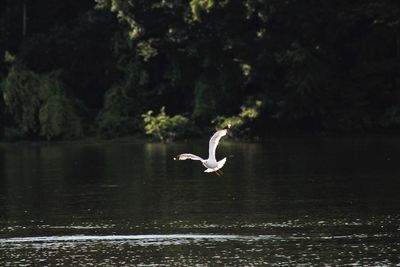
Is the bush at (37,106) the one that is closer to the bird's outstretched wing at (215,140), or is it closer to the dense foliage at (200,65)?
the dense foliage at (200,65)

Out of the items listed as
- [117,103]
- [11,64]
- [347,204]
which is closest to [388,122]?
[117,103]

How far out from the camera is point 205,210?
Answer: 31578mm

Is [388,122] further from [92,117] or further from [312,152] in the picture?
[92,117]

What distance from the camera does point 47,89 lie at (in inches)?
2566

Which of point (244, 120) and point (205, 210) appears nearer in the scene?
point (205, 210)

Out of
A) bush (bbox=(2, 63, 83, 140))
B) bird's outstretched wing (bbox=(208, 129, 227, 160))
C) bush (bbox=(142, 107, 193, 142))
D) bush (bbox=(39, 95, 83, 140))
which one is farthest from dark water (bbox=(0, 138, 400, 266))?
bush (bbox=(2, 63, 83, 140))

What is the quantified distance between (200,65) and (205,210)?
34.4m

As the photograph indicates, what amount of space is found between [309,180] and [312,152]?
11983 millimetres

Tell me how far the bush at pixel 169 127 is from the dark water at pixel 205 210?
34.7 ft

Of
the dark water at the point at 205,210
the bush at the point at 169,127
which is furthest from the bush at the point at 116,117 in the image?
the dark water at the point at 205,210

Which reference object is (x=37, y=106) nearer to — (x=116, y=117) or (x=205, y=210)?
(x=116, y=117)

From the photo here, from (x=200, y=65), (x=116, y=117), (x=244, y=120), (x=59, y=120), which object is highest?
(x=200, y=65)

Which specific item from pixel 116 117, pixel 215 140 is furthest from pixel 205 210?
pixel 116 117

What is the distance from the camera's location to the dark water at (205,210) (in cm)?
2470
